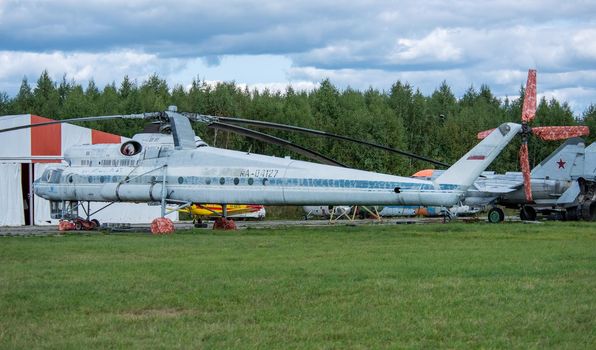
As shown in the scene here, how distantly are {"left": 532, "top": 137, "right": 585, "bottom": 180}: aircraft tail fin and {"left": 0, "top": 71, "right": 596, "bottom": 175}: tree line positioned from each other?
941 inches

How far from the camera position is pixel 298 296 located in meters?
11.8

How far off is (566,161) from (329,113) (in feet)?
116

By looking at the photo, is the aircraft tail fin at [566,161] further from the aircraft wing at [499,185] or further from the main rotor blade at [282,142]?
the main rotor blade at [282,142]

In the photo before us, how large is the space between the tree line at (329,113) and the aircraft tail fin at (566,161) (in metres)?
23.9

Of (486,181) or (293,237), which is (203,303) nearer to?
(293,237)

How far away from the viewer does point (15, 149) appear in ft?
120

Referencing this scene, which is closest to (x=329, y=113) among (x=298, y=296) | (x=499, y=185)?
(x=499, y=185)

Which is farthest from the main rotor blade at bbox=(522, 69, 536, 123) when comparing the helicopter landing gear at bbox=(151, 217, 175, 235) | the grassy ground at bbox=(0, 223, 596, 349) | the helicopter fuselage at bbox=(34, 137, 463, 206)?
the helicopter landing gear at bbox=(151, 217, 175, 235)

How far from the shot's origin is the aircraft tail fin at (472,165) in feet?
80.6

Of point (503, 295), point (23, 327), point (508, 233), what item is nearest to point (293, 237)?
point (508, 233)

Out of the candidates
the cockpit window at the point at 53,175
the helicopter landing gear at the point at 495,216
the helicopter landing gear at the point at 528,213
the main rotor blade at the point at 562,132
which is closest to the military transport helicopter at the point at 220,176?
the cockpit window at the point at 53,175

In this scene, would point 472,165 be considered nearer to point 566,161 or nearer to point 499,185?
point 499,185

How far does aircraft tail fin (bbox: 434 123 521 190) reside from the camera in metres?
24.6

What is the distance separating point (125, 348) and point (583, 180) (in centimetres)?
3287
